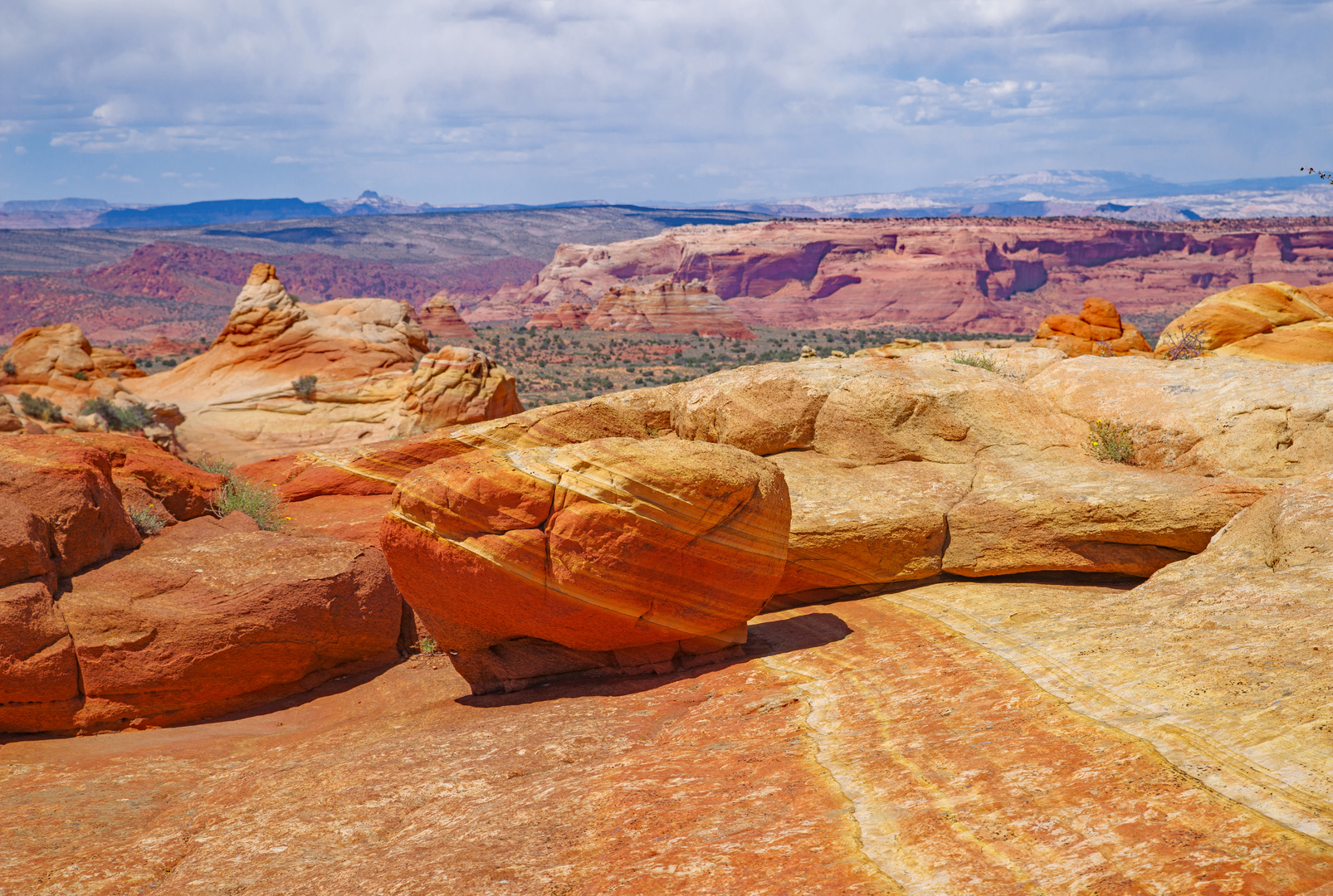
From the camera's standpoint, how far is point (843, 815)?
4.99 meters

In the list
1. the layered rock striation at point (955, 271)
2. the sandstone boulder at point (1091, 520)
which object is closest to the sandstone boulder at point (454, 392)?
the sandstone boulder at point (1091, 520)

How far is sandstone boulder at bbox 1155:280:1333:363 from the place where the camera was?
19.2 meters

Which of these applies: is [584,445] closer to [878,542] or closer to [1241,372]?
[878,542]

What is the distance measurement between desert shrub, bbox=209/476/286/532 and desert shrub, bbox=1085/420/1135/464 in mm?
11276

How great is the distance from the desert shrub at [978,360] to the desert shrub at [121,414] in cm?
1980

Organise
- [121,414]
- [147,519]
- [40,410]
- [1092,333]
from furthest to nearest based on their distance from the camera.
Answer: [1092,333] < [121,414] < [40,410] < [147,519]

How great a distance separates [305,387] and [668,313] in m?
60.4

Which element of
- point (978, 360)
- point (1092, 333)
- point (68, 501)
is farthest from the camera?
point (1092, 333)

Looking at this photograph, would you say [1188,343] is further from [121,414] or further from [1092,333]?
[121,414]

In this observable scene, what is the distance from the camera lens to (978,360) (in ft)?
48.8

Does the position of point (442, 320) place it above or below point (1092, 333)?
above

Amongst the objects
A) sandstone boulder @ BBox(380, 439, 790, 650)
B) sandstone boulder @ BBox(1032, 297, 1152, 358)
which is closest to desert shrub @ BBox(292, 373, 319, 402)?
sandstone boulder @ BBox(380, 439, 790, 650)

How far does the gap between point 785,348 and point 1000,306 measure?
4519cm

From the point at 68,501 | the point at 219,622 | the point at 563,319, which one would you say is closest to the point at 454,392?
the point at 68,501
